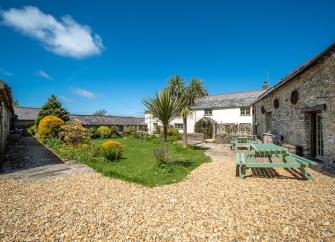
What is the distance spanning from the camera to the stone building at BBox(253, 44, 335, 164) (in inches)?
287

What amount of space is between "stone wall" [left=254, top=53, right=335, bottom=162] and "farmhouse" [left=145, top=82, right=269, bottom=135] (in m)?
11.0

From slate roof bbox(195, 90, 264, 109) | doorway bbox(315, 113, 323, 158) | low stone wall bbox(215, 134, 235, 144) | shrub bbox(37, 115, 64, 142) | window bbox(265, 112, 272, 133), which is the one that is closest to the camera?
doorway bbox(315, 113, 323, 158)

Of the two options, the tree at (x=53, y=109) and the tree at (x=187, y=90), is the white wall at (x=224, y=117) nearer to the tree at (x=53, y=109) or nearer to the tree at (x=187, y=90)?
the tree at (x=187, y=90)

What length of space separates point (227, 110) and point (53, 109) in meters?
22.2

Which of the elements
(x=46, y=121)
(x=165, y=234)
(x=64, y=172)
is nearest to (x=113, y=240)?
(x=165, y=234)

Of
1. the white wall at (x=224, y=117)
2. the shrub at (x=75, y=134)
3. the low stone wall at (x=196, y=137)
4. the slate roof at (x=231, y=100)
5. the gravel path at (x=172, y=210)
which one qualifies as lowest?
the gravel path at (x=172, y=210)

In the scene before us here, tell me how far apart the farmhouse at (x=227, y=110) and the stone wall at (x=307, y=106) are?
11.0 meters

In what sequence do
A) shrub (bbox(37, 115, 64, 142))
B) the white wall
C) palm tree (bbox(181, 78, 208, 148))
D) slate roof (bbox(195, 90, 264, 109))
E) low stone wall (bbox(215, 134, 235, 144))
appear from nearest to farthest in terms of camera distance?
palm tree (bbox(181, 78, 208, 148)), shrub (bbox(37, 115, 64, 142)), low stone wall (bbox(215, 134, 235, 144)), the white wall, slate roof (bbox(195, 90, 264, 109))

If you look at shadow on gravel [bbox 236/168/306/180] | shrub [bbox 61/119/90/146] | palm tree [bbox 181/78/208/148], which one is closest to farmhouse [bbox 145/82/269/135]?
palm tree [bbox 181/78/208/148]

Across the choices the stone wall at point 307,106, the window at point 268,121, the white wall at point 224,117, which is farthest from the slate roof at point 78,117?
the stone wall at point 307,106

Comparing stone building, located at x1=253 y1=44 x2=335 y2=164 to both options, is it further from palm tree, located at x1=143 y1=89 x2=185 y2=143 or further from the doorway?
palm tree, located at x1=143 y1=89 x2=185 y2=143

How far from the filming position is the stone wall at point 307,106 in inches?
287

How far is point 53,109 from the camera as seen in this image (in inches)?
892

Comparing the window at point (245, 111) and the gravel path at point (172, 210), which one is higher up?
the window at point (245, 111)
